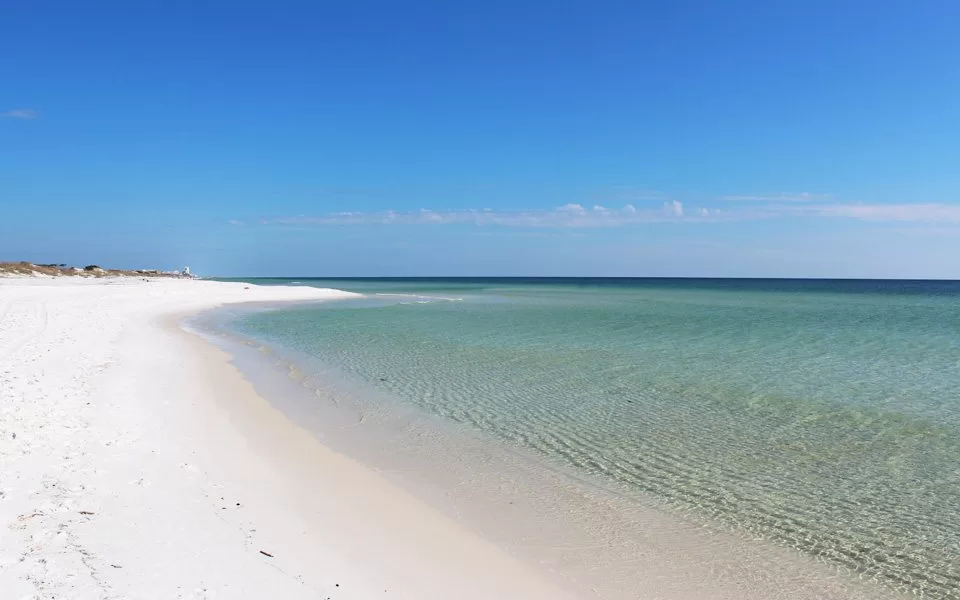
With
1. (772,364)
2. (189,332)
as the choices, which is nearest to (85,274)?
(189,332)

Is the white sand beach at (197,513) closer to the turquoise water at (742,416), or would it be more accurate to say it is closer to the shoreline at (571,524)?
the shoreline at (571,524)

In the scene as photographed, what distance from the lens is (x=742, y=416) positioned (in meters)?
11.7

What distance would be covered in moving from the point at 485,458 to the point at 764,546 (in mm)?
4147

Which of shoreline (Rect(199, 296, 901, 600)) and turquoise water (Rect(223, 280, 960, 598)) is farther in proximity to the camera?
turquoise water (Rect(223, 280, 960, 598))

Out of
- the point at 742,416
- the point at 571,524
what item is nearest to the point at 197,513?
the point at 571,524

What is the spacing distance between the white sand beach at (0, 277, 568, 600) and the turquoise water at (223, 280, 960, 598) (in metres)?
3.16

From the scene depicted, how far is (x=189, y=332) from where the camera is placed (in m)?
24.6

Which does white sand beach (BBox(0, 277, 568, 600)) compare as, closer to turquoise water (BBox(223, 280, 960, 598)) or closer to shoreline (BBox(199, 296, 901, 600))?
shoreline (BBox(199, 296, 901, 600))

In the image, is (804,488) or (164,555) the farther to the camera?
(804,488)

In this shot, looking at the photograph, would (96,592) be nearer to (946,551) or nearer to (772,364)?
(946,551)

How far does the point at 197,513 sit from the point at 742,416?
10.4 meters

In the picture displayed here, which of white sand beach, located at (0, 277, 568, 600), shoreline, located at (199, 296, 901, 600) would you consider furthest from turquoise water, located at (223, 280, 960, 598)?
white sand beach, located at (0, 277, 568, 600)

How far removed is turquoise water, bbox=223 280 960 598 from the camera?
22.2ft

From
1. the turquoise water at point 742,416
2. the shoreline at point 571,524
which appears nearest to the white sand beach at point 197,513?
the shoreline at point 571,524
